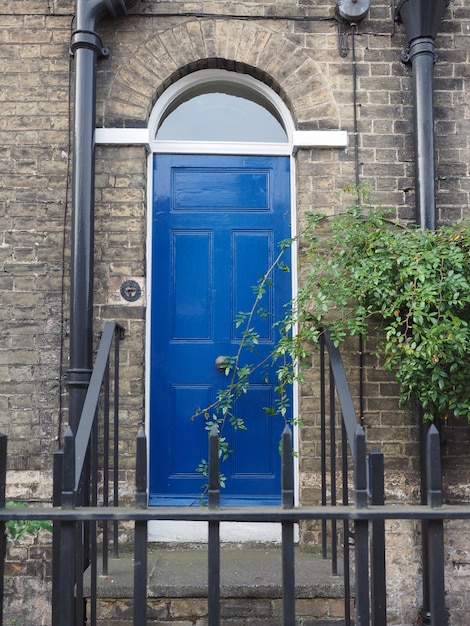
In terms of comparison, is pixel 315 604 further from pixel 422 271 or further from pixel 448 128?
pixel 448 128

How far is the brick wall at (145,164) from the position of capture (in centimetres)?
445

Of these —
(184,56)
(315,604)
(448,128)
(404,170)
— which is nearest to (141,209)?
(184,56)

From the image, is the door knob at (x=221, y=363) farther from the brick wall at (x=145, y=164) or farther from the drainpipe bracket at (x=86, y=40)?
the drainpipe bracket at (x=86, y=40)

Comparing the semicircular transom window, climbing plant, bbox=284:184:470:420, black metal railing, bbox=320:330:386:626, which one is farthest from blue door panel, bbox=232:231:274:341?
the semicircular transom window

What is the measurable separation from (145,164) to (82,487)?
2.24 m

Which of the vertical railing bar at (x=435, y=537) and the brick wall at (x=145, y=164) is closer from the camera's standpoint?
the vertical railing bar at (x=435, y=537)

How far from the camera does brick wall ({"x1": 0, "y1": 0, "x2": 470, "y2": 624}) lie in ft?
14.6

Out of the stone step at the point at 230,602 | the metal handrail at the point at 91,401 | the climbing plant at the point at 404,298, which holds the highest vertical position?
the climbing plant at the point at 404,298

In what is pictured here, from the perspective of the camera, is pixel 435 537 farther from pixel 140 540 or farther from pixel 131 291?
pixel 131 291

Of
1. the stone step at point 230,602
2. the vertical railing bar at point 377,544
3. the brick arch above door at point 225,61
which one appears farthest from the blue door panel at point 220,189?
Answer: the vertical railing bar at point 377,544

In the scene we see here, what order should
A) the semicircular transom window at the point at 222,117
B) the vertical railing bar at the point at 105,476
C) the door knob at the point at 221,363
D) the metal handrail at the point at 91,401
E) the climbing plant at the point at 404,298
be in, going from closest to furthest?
the metal handrail at the point at 91,401 → the vertical railing bar at the point at 105,476 → the climbing plant at the point at 404,298 → the door knob at the point at 221,363 → the semicircular transom window at the point at 222,117

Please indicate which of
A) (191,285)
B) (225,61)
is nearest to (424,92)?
(225,61)

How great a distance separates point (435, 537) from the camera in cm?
220

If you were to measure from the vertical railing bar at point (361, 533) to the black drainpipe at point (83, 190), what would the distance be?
2.34 m
